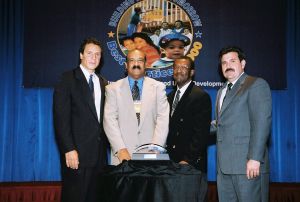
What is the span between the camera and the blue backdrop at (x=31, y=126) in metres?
4.88

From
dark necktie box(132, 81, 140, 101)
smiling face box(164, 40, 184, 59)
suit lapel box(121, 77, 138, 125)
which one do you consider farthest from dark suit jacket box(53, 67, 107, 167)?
smiling face box(164, 40, 184, 59)

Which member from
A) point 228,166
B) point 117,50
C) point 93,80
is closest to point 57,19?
point 117,50

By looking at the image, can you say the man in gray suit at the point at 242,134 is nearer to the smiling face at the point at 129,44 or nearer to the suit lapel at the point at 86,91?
the suit lapel at the point at 86,91

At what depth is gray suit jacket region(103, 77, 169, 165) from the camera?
3221 millimetres

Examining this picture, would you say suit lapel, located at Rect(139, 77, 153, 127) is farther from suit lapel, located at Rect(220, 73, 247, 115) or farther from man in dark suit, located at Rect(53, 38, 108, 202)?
suit lapel, located at Rect(220, 73, 247, 115)

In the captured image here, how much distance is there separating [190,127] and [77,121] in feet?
3.43

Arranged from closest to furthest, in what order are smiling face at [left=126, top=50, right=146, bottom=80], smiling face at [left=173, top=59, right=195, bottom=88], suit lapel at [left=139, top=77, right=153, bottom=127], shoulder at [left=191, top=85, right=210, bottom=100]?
1. suit lapel at [left=139, top=77, right=153, bottom=127]
2. smiling face at [left=126, top=50, right=146, bottom=80]
3. shoulder at [left=191, top=85, right=210, bottom=100]
4. smiling face at [left=173, top=59, right=195, bottom=88]

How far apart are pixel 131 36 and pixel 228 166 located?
248 cm

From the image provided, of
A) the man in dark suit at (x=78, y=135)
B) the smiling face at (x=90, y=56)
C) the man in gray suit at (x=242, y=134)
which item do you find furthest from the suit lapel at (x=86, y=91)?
the man in gray suit at (x=242, y=134)

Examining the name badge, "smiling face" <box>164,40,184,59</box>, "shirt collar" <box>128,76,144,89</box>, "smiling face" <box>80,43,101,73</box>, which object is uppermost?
"smiling face" <box>164,40,184,59</box>

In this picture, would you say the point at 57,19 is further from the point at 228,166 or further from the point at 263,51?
the point at 228,166

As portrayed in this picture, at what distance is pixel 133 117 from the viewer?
3.25 meters

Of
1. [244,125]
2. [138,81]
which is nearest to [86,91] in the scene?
[138,81]

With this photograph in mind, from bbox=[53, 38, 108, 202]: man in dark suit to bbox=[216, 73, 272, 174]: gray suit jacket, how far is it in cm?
104
